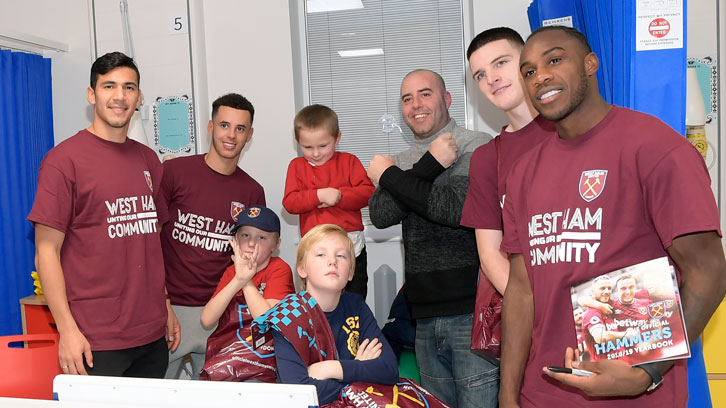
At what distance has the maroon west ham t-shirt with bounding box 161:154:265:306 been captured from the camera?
275 cm

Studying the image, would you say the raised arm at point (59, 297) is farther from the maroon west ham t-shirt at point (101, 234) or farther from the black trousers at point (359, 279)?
the black trousers at point (359, 279)

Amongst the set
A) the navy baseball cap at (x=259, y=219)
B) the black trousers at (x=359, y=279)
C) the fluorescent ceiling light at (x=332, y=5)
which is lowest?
the black trousers at (x=359, y=279)

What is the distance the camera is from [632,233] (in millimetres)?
1280

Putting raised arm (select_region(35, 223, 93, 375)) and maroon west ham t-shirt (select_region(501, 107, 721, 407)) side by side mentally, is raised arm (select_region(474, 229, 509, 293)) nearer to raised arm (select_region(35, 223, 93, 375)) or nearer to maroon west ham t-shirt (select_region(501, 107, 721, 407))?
maroon west ham t-shirt (select_region(501, 107, 721, 407))

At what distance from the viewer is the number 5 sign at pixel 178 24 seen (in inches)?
157

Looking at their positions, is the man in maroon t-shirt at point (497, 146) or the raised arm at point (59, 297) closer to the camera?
the man in maroon t-shirt at point (497, 146)

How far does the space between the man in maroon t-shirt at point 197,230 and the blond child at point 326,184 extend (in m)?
0.30

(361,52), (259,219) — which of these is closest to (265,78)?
(361,52)

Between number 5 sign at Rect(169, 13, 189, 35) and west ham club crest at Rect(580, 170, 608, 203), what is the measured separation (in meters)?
3.33

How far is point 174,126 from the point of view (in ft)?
13.3

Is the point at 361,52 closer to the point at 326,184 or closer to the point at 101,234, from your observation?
the point at 326,184

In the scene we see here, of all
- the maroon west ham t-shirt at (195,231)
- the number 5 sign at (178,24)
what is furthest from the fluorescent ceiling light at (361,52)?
the maroon west ham t-shirt at (195,231)

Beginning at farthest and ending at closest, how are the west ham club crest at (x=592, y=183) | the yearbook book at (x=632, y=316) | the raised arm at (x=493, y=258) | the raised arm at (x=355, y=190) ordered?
the raised arm at (x=355, y=190)
the raised arm at (x=493, y=258)
the west ham club crest at (x=592, y=183)
the yearbook book at (x=632, y=316)

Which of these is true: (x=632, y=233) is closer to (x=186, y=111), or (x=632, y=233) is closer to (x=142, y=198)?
(x=142, y=198)
